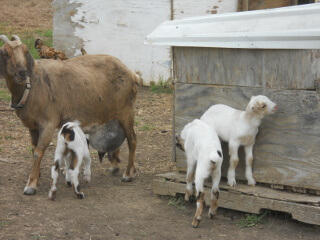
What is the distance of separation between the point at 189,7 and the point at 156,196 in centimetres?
580

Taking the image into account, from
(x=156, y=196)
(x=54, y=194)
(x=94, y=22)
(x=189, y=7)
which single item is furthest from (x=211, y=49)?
(x=94, y=22)

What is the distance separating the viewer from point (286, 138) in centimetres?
571

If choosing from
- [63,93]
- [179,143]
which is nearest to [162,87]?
[63,93]

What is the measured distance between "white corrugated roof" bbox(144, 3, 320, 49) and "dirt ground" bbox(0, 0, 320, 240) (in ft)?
5.42

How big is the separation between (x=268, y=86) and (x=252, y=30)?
21.9 inches

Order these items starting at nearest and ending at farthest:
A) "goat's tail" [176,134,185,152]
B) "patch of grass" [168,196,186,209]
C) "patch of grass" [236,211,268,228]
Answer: "patch of grass" [236,211,268,228], "goat's tail" [176,134,185,152], "patch of grass" [168,196,186,209]

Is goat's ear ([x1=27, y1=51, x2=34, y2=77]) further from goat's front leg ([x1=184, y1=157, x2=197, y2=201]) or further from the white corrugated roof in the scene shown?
goat's front leg ([x1=184, y1=157, x2=197, y2=201])

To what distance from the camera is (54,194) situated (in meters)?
6.50

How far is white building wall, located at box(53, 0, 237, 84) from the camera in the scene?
12.2m

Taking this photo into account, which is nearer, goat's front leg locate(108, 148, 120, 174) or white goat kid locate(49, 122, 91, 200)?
white goat kid locate(49, 122, 91, 200)

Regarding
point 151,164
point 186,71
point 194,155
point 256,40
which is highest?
point 256,40

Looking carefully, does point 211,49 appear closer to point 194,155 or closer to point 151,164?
point 194,155

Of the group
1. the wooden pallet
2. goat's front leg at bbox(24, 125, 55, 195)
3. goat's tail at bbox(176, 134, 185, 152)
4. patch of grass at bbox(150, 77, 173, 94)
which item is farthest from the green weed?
goat's tail at bbox(176, 134, 185, 152)

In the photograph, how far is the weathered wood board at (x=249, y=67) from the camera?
555 centimetres
